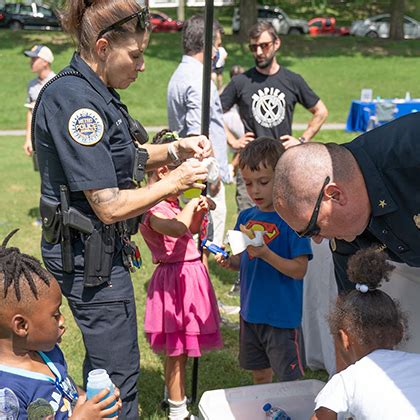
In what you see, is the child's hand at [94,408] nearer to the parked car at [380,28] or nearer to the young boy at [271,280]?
the young boy at [271,280]

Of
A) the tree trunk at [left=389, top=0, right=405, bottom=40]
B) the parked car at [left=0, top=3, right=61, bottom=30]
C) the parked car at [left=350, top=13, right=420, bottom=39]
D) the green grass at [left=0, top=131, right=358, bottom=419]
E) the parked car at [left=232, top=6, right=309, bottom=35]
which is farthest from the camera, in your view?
the parked car at [left=232, top=6, right=309, bottom=35]

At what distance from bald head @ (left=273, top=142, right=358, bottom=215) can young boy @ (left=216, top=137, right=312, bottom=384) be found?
2.87ft

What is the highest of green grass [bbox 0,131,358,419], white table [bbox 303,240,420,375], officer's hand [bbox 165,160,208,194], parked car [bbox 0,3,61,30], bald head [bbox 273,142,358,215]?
bald head [bbox 273,142,358,215]

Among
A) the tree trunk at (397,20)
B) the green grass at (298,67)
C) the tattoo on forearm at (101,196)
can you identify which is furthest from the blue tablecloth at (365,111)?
the tree trunk at (397,20)

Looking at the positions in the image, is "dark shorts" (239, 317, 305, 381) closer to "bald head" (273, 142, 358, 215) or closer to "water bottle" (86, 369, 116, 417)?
"bald head" (273, 142, 358, 215)

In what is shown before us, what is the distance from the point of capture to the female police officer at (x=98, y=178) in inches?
99.7

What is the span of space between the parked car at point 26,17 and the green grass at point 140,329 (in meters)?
22.0

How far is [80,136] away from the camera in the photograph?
250cm

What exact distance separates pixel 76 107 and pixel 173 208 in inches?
49.2

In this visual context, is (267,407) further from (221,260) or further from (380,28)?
(380,28)

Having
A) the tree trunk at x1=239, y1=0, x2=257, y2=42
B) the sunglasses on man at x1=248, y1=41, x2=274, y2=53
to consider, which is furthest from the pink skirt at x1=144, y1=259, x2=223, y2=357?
the tree trunk at x1=239, y1=0, x2=257, y2=42

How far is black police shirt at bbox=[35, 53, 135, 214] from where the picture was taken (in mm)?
2510

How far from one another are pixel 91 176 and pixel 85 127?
0.17 meters

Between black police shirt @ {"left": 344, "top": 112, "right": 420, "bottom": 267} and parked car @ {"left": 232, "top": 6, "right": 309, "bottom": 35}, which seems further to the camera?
parked car @ {"left": 232, "top": 6, "right": 309, "bottom": 35}
